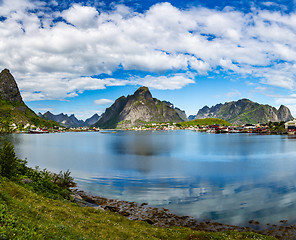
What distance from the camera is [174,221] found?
2773 cm

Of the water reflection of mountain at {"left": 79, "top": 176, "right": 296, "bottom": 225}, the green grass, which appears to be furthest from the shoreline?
the green grass

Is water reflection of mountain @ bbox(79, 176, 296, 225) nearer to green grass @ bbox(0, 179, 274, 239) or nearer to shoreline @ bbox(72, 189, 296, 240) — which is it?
shoreline @ bbox(72, 189, 296, 240)

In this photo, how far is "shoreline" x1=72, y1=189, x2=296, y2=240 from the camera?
82.0 feet

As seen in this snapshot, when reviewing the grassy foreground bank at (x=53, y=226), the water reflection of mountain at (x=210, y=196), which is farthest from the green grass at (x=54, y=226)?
the water reflection of mountain at (x=210, y=196)

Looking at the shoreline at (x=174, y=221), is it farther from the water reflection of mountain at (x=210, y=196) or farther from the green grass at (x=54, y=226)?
the green grass at (x=54, y=226)

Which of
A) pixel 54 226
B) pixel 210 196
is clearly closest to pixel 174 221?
pixel 210 196

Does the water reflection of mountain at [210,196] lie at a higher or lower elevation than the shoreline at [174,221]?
lower

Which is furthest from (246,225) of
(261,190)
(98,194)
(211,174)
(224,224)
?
(211,174)

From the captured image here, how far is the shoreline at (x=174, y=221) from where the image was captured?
25.0 meters

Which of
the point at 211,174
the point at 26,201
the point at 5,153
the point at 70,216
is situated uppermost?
the point at 5,153

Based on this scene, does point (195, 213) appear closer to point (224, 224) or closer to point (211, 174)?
point (224, 224)

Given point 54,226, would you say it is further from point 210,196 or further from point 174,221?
point 210,196

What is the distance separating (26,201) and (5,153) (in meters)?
13.6

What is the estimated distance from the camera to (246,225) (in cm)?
2670
